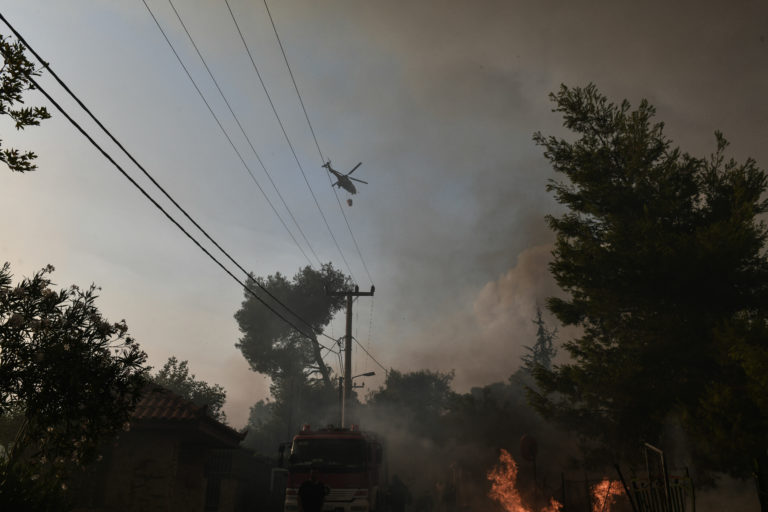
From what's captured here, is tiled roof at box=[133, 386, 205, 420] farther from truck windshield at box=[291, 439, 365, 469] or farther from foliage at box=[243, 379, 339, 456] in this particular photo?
foliage at box=[243, 379, 339, 456]

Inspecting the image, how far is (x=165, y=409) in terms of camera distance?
15125mm

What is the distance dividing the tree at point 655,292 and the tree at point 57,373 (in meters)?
14.2

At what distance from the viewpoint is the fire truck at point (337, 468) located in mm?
14250

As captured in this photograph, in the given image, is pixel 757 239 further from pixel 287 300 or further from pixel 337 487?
pixel 287 300

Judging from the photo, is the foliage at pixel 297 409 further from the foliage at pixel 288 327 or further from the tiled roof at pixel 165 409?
the tiled roof at pixel 165 409

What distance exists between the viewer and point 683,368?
595 inches

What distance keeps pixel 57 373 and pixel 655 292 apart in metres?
16.8

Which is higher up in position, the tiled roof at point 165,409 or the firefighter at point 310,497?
the tiled roof at point 165,409

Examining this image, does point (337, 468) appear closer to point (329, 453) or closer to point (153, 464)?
point (329, 453)

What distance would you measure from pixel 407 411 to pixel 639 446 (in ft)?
153

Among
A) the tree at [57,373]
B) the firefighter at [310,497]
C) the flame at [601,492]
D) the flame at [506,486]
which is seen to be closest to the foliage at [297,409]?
the flame at [506,486]

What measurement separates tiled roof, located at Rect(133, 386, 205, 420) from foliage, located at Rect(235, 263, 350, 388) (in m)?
34.8

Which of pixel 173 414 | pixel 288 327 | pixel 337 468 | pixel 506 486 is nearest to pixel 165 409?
pixel 173 414

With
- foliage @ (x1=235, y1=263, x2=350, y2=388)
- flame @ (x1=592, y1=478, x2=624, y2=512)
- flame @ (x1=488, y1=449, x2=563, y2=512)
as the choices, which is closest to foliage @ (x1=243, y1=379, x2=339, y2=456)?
foliage @ (x1=235, y1=263, x2=350, y2=388)
